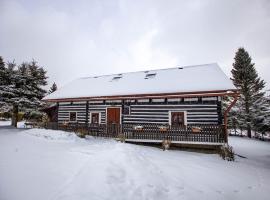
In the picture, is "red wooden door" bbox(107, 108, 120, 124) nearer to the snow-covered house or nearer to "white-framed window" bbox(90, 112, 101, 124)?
the snow-covered house

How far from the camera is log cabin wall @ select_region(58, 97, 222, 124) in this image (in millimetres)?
12750

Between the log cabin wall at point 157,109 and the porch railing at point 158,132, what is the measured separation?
143cm

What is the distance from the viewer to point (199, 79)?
1438 centimetres

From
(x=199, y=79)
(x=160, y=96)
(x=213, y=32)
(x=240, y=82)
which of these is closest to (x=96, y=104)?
(x=160, y=96)

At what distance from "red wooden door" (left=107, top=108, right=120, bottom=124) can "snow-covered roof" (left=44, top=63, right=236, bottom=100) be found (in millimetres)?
1458

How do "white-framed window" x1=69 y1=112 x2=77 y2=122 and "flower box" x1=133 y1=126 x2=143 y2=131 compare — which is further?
"white-framed window" x1=69 y1=112 x2=77 y2=122

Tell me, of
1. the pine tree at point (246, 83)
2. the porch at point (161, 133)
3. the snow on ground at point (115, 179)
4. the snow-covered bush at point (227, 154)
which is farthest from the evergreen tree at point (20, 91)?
the pine tree at point (246, 83)

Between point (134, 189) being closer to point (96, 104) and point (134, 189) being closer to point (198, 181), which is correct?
point (198, 181)

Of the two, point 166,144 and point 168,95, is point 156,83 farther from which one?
point 166,144

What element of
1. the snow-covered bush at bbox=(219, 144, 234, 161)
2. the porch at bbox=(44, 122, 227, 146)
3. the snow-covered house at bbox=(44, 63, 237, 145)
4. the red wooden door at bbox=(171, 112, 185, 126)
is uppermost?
the snow-covered house at bbox=(44, 63, 237, 145)

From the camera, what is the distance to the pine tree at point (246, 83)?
25.6 meters

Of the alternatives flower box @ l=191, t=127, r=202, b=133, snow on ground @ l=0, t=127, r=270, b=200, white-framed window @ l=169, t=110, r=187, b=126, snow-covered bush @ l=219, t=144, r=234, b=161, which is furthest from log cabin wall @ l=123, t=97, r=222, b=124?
snow on ground @ l=0, t=127, r=270, b=200

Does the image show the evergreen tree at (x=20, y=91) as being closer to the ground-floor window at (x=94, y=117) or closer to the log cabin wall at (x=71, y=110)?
the log cabin wall at (x=71, y=110)

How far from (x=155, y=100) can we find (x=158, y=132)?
314cm
